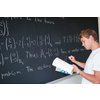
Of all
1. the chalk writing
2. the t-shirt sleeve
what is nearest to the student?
the t-shirt sleeve

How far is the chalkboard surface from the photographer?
128 centimetres

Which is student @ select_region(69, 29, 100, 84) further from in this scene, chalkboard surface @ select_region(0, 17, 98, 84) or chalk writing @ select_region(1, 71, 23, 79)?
chalk writing @ select_region(1, 71, 23, 79)

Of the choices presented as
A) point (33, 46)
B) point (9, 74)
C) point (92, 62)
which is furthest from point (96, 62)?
point (9, 74)

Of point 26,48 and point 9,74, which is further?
point 26,48

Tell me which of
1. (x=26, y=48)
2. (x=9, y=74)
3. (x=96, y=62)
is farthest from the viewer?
(x=26, y=48)

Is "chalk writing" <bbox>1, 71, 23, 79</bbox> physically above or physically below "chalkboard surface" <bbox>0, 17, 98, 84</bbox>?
below

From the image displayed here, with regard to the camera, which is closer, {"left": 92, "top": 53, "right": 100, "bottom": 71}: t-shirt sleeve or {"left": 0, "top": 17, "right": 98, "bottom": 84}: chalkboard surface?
{"left": 92, "top": 53, "right": 100, "bottom": 71}: t-shirt sleeve

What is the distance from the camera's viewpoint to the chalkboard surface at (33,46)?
128cm

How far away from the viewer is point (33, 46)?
149 cm

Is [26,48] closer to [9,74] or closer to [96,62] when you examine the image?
[9,74]

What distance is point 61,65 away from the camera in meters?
1.10

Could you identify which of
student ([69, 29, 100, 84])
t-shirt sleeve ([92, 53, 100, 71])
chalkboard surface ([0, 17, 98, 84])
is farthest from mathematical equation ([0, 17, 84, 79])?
t-shirt sleeve ([92, 53, 100, 71])

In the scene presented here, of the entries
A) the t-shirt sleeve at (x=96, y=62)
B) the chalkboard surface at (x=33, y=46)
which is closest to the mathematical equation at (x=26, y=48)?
the chalkboard surface at (x=33, y=46)

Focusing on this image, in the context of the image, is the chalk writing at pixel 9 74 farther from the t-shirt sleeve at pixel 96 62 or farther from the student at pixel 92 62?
the t-shirt sleeve at pixel 96 62
